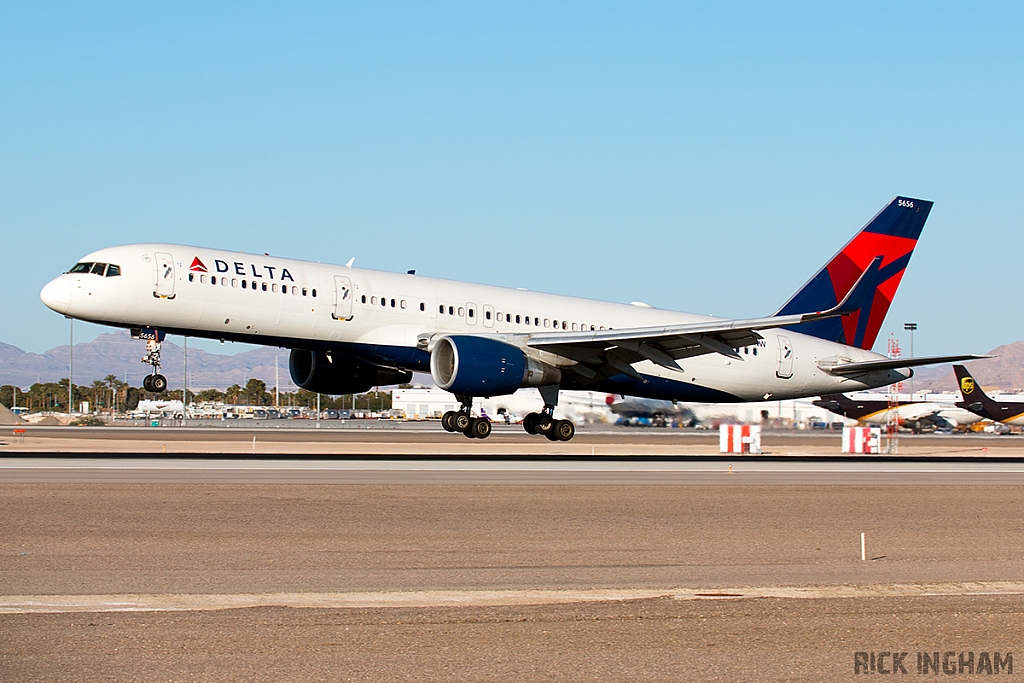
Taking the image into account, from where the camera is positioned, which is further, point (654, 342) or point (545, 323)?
point (545, 323)

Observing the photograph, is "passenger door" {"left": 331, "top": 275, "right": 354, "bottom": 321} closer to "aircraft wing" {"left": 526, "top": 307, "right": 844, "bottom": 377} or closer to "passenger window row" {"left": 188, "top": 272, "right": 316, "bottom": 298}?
"passenger window row" {"left": 188, "top": 272, "right": 316, "bottom": 298}

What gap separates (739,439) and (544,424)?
379 inches

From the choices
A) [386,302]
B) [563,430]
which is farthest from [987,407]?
[386,302]

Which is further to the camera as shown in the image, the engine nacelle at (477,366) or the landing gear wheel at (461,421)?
the landing gear wheel at (461,421)

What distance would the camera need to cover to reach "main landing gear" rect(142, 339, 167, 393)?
3334 centimetres

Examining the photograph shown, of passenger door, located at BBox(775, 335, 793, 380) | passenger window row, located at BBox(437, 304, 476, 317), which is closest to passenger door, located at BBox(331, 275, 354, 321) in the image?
passenger window row, located at BBox(437, 304, 476, 317)

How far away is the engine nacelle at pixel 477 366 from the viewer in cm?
3484

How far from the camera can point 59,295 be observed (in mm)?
32969

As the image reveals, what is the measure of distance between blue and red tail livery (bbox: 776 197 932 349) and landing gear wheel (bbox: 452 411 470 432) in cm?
1569

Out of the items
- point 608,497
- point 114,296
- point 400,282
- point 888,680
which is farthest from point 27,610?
point 400,282

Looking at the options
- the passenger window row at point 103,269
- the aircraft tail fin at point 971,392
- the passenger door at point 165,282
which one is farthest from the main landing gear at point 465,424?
the aircraft tail fin at point 971,392

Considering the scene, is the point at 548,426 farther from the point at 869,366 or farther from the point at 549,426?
the point at 869,366

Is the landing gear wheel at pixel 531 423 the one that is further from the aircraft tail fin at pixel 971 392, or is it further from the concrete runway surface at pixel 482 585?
the aircraft tail fin at pixel 971 392

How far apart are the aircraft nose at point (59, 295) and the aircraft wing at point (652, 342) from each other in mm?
14693
